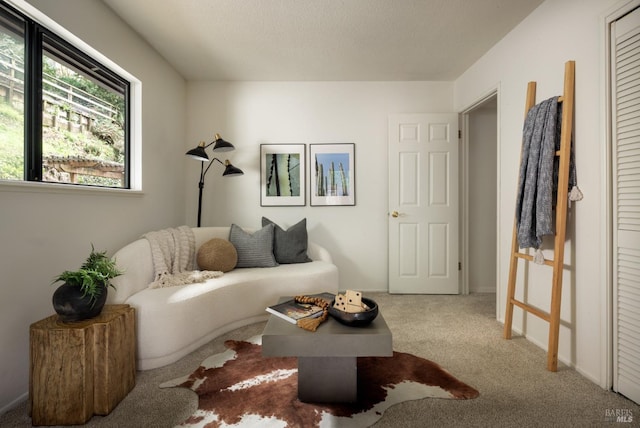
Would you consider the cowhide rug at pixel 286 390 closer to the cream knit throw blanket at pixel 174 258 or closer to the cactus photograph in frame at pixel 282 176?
→ the cream knit throw blanket at pixel 174 258

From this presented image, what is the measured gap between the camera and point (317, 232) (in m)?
3.60

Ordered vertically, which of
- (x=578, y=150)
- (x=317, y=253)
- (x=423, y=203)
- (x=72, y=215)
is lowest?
(x=317, y=253)

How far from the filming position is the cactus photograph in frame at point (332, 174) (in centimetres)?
355

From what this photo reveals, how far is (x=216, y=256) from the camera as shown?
2684 millimetres

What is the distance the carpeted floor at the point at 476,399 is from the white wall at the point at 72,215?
449 mm

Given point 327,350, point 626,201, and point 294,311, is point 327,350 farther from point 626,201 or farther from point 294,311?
point 626,201

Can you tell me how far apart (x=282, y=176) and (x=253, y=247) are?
102 centimetres

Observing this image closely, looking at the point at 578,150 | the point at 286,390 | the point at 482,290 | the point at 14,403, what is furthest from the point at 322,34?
the point at 482,290

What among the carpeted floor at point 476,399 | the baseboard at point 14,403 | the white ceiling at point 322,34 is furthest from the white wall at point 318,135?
the baseboard at point 14,403

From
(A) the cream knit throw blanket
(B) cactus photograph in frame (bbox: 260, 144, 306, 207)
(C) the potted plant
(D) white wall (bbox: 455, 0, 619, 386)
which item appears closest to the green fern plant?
(C) the potted plant

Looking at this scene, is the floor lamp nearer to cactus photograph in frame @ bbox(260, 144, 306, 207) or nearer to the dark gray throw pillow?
cactus photograph in frame @ bbox(260, 144, 306, 207)

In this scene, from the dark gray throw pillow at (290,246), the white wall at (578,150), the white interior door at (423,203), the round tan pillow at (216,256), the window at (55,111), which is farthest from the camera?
the white interior door at (423,203)

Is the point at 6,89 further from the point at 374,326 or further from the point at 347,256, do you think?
the point at 347,256

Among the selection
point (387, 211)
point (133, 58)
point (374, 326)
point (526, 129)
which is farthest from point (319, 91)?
point (374, 326)
